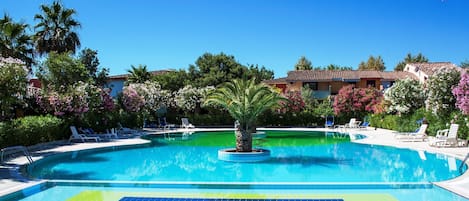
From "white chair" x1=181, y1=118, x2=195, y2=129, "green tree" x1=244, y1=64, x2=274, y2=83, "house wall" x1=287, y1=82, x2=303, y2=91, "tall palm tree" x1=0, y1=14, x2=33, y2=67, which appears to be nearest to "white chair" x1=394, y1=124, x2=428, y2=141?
"white chair" x1=181, y1=118, x2=195, y2=129

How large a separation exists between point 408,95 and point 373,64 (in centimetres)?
5516

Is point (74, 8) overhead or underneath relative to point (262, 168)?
overhead

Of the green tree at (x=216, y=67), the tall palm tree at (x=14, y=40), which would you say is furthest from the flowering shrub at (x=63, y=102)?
the green tree at (x=216, y=67)

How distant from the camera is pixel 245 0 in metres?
20.4

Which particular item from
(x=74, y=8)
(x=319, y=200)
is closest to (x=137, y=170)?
(x=319, y=200)

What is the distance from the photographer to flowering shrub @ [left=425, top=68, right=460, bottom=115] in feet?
61.3

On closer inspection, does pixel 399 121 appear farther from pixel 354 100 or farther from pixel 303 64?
pixel 303 64

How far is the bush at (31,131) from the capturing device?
1573 centimetres

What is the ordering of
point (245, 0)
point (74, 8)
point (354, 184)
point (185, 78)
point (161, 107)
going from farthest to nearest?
point (185, 78) → point (161, 107) → point (74, 8) → point (245, 0) → point (354, 184)

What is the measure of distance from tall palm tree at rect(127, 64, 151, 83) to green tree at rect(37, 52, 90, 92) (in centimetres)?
2179

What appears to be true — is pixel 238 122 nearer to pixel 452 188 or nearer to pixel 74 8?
pixel 452 188

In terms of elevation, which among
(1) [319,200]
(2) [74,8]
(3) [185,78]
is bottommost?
(1) [319,200]

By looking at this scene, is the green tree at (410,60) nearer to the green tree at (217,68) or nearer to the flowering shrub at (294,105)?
the green tree at (217,68)

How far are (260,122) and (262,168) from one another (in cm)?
2344
